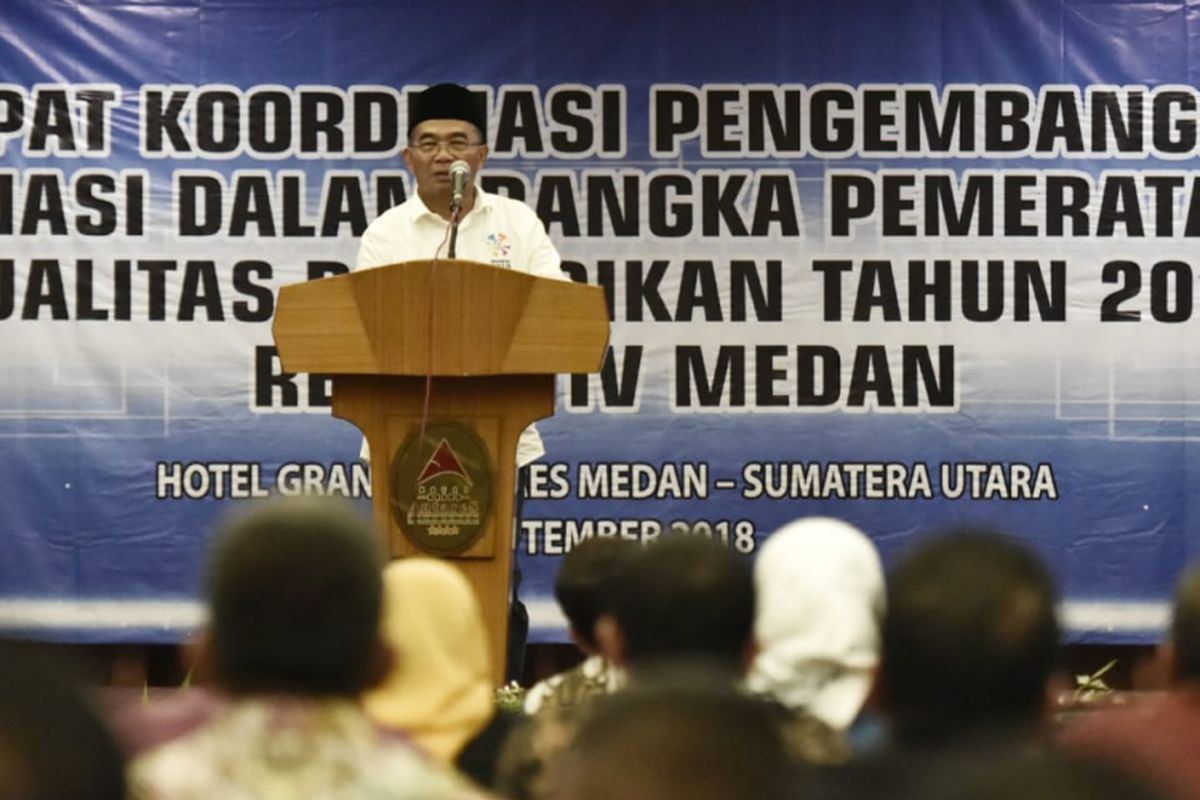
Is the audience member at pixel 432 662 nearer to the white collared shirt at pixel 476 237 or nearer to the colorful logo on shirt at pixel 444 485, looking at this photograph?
the colorful logo on shirt at pixel 444 485

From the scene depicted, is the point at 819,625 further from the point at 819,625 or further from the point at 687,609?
the point at 687,609

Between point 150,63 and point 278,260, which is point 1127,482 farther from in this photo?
point 150,63

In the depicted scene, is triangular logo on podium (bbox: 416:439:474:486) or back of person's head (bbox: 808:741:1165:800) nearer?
back of person's head (bbox: 808:741:1165:800)

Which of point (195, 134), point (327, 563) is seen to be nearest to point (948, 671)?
point (327, 563)

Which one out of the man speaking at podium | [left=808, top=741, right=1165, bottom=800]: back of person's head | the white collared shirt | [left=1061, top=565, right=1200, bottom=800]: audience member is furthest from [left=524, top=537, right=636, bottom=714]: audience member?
the white collared shirt

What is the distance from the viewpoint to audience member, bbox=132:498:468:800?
5.98 ft

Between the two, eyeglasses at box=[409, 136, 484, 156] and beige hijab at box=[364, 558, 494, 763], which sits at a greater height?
eyeglasses at box=[409, 136, 484, 156]

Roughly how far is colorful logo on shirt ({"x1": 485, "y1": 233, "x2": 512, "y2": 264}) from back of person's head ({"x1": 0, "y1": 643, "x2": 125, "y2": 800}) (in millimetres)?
4329

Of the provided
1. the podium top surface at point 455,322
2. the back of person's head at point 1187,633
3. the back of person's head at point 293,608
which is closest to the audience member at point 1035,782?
the back of person's head at point 293,608

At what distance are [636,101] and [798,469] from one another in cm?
139

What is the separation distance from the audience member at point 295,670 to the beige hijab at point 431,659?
51cm

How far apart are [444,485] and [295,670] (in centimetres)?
302

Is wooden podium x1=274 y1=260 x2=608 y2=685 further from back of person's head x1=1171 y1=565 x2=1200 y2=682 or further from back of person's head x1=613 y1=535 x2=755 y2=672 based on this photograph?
back of person's head x1=1171 y1=565 x2=1200 y2=682

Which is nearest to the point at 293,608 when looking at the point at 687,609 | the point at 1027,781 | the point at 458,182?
the point at 687,609
